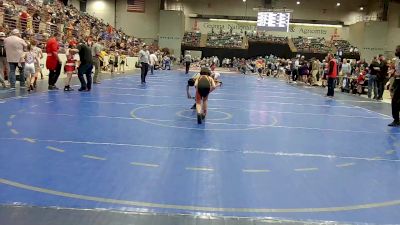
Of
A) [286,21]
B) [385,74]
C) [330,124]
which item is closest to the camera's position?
[330,124]

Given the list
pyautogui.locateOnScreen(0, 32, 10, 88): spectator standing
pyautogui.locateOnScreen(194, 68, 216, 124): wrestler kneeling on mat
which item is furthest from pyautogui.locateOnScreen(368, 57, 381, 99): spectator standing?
pyautogui.locateOnScreen(0, 32, 10, 88): spectator standing

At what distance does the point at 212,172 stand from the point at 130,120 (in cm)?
387

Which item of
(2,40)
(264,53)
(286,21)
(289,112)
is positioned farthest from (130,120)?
(264,53)

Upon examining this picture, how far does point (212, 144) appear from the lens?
267 inches

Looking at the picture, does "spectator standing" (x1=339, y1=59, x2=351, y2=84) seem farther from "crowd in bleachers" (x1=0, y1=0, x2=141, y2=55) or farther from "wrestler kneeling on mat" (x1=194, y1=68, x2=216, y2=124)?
"wrestler kneeling on mat" (x1=194, y1=68, x2=216, y2=124)

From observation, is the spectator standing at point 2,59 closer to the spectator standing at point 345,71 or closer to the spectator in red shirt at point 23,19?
the spectator in red shirt at point 23,19

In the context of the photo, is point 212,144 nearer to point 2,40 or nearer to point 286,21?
point 2,40

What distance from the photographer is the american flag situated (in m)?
49.1

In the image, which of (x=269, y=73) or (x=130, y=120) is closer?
(x=130, y=120)

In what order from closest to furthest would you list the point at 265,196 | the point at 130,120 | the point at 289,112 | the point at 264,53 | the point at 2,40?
the point at 265,196, the point at 130,120, the point at 289,112, the point at 2,40, the point at 264,53

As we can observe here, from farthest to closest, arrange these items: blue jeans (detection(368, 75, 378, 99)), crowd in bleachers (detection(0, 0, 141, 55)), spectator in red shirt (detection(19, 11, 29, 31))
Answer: spectator in red shirt (detection(19, 11, 29, 31)) < crowd in bleachers (detection(0, 0, 141, 55)) < blue jeans (detection(368, 75, 378, 99))

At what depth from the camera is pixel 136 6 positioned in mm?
49219

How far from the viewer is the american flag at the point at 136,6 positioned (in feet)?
161

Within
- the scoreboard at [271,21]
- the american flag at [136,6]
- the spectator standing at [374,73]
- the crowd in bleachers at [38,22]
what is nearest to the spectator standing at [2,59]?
the crowd in bleachers at [38,22]
